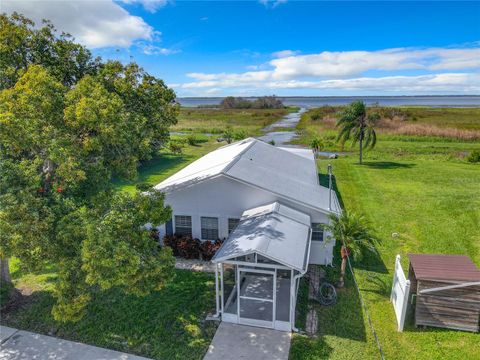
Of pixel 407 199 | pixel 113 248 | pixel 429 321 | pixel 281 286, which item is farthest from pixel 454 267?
pixel 407 199

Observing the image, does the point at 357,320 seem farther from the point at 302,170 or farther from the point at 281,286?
the point at 302,170

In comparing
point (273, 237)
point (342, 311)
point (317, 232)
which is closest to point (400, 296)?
point (342, 311)

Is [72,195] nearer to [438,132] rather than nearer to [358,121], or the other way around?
[358,121]

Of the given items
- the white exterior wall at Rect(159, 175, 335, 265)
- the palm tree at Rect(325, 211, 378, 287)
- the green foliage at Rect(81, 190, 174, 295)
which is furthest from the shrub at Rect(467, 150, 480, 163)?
the green foliage at Rect(81, 190, 174, 295)

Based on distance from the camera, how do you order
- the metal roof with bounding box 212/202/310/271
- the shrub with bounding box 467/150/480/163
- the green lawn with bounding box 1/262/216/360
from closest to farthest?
the green lawn with bounding box 1/262/216/360 < the metal roof with bounding box 212/202/310/271 < the shrub with bounding box 467/150/480/163

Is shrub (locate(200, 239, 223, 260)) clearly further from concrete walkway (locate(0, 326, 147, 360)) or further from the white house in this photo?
concrete walkway (locate(0, 326, 147, 360))

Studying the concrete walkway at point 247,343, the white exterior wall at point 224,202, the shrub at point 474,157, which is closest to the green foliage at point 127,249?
the concrete walkway at point 247,343
